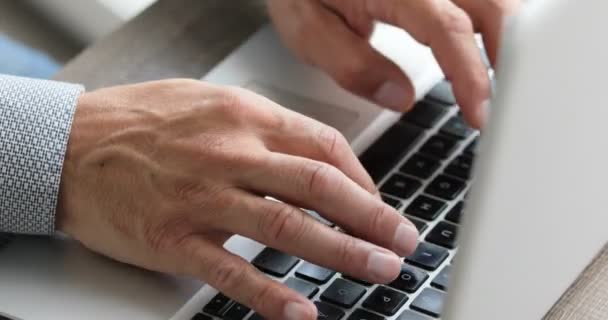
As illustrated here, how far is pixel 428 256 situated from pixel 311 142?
0.38ft

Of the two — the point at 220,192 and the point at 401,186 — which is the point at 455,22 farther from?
the point at 220,192

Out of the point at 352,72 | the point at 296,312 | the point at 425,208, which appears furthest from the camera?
the point at 352,72

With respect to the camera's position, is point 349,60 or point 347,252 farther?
point 349,60

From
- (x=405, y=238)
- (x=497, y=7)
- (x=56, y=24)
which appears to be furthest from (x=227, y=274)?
(x=56, y=24)

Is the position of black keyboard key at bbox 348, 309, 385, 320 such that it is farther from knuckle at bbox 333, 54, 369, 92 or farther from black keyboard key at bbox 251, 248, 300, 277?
knuckle at bbox 333, 54, 369, 92

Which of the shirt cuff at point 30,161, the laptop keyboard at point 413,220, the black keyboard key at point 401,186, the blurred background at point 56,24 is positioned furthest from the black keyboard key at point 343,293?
the blurred background at point 56,24

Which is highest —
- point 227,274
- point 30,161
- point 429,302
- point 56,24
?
point 56,24

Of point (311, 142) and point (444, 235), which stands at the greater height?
point (311, 142)

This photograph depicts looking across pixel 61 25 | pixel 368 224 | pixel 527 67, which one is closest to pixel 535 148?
pixel 527 67

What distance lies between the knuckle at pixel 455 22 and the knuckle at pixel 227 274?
0.87ft

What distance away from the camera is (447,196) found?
0.73m

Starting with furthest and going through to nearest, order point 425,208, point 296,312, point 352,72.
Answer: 1. point 352,72
2. point 425,208
3. point 296,312

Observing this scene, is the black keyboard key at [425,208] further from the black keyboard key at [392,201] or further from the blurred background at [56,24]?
the blurred background at [56,24]

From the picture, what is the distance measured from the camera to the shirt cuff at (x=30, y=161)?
2.30ft
